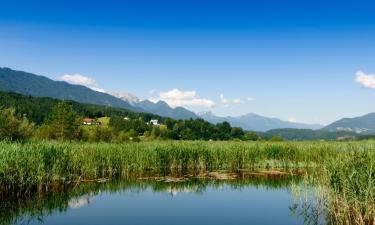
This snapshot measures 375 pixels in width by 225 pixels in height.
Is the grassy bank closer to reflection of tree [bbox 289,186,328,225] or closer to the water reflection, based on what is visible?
the water reflection

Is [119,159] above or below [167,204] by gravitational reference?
above

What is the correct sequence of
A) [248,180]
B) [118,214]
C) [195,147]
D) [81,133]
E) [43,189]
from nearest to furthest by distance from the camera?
[118,214] < [43,189] < [248,180] < [195,147] < [81,133]

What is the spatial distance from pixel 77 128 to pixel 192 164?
54.3 metres

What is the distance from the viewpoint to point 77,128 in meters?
81.0

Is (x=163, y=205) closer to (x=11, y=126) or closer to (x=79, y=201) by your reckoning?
(x=79, y=201)

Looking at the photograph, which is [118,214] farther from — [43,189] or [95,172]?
[95,172]

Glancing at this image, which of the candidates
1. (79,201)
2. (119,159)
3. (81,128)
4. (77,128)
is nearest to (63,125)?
(77,128)

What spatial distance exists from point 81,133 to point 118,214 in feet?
224

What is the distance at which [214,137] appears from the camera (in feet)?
381

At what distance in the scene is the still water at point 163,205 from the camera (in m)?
16.5

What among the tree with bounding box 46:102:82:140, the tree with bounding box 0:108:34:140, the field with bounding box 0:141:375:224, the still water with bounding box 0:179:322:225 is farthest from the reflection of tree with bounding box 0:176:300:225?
the tree with bounding box 46:102:82:140

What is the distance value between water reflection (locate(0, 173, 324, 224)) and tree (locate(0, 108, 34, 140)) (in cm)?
2590

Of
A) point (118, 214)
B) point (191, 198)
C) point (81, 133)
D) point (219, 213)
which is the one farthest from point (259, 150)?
point (81, 133)

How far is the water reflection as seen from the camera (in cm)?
1652
